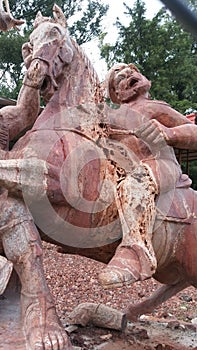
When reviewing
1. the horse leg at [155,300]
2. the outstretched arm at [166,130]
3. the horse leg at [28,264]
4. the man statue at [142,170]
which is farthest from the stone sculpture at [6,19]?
the horse leg at [155,300]

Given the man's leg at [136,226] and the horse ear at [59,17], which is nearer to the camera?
the man's leg at [136,226]

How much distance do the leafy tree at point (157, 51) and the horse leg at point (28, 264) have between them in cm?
897

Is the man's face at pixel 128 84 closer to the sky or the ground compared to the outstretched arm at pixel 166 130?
closer to the sky

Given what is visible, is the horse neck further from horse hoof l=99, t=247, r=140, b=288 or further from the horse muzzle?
horse hoof l=99, t=247, r=140, b=288

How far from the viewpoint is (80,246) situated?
5.79ft

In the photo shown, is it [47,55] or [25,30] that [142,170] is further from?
[25,30]

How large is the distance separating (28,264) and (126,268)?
33 centimetres

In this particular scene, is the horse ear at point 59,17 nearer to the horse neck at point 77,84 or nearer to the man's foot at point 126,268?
the horse neck at point 77,84

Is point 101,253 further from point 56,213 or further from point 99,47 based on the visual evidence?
point 99,47

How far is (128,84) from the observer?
6.19ft

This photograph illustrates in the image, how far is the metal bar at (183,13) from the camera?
0.31 metres

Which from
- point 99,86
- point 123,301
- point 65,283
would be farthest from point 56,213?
point 65,283

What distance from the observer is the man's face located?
6.16 ft

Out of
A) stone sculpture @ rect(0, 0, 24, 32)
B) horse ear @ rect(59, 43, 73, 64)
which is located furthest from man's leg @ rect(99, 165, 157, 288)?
stone sculpture @ rect(0, 0, 24, 32)
